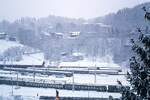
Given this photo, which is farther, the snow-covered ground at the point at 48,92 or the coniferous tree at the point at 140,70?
the snow-covered ground at the point at 48,92

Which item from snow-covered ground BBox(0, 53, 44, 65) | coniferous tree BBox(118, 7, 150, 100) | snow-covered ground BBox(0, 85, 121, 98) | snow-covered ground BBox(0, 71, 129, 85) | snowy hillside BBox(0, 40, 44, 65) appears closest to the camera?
coniferous tree BBox(118, 7, 150, 100)

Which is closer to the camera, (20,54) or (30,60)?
(30,60)

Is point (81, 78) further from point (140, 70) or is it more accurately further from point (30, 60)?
point (140, 70)

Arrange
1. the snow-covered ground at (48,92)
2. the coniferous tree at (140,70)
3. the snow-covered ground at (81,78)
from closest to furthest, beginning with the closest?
the coniferous tree at (140,70), the snow-covered ground at (48,92), the snow-covered ground at (81,78)

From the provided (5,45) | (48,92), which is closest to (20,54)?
(5,45)

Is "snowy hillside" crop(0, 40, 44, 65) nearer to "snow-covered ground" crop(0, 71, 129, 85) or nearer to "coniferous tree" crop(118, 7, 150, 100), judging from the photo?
"snow-covered ground" crop(0, 71, 129, 85)

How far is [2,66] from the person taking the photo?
26938 millimetres

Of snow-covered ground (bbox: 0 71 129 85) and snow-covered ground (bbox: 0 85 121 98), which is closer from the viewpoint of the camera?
snow-covered ground (bbox: 0 85 121 98)

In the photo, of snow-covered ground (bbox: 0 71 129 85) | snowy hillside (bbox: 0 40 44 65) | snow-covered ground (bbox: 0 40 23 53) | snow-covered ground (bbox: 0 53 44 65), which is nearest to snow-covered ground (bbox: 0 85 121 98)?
snow-covered ground (bbox: 0 71 129 85)

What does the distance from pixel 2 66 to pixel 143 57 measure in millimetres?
25348

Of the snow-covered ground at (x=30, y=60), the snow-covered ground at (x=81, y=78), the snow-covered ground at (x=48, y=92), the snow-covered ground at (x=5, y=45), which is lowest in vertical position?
the snow-covered ground at (x=48, y=92)

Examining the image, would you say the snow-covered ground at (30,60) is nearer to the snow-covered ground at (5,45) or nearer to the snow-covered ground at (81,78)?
the snow-covered ground at (5,45)

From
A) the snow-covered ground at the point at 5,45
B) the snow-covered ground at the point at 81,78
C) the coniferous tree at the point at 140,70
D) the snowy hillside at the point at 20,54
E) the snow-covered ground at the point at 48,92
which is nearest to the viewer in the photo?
the coniferous tree at the point at 140,70

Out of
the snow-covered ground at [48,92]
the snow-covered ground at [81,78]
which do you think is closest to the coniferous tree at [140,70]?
the snow-covered ground at [48,92]
